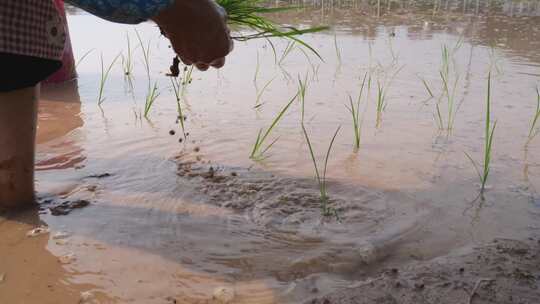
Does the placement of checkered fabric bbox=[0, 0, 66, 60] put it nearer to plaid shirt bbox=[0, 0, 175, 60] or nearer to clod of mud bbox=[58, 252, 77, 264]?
plaid shirt bbox=[0, 0, 175, 60]

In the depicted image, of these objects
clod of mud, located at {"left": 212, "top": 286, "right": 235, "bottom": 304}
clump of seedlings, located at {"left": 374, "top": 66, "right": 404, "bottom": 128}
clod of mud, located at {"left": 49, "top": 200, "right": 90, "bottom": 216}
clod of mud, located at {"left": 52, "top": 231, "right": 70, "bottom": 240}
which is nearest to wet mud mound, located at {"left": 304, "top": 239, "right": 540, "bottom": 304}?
clod of mud, located at {"left": 212, "top": 286, "right": 235, "bottom": 304}

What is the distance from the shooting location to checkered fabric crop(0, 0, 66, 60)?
3.32ft

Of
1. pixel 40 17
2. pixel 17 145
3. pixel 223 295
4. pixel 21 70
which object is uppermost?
pixel 40 17

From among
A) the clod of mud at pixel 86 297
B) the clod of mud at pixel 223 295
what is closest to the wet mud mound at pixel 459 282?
the clod of mud at pixel 223 295

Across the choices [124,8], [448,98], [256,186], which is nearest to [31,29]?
[124,8]

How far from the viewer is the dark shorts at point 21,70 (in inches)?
42.9

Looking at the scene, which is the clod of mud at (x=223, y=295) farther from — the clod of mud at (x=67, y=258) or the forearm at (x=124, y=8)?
the forearm at (x=124, y=8)

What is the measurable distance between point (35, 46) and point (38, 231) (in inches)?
23.0

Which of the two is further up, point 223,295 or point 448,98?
point 448,98

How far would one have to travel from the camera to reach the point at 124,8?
101 cm

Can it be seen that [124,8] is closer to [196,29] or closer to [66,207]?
[196,29]

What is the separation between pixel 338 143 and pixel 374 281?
1109 millimetres

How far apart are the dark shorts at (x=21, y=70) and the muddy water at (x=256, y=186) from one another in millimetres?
458

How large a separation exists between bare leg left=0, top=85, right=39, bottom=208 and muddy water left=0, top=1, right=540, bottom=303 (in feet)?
0.28
